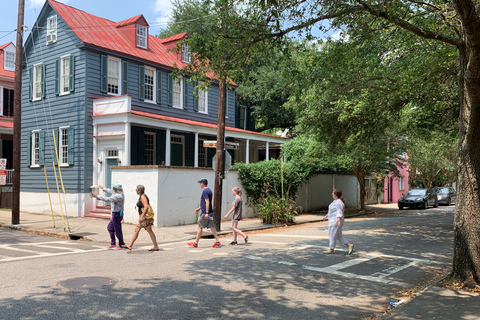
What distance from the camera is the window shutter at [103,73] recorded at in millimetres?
19234

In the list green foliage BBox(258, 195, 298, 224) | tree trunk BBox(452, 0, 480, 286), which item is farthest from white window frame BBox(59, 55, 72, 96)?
tree trunk BBox(452, 0, 480, 286)

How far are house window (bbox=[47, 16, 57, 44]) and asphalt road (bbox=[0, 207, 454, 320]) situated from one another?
1234cm

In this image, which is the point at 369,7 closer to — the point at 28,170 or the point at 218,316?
the point at 218,316

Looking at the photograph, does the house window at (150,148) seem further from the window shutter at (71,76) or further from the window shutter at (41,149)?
the window shutter at (41,149)

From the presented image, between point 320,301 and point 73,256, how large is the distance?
6.02 meters

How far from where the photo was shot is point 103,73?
19312 mm

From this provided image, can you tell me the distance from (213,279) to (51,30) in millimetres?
18238

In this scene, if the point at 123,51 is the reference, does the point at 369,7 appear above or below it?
below

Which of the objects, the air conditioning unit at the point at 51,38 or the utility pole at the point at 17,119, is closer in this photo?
the utility pole at the point at 17,119

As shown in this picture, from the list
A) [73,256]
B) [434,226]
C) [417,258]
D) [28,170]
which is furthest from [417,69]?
[28,170]

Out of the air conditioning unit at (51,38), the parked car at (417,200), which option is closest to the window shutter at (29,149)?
the air conditioning unit at (51,38)

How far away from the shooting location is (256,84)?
30.7 m

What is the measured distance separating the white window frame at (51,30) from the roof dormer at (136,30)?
9.98 feet

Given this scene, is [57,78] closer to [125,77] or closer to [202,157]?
[125,77]
